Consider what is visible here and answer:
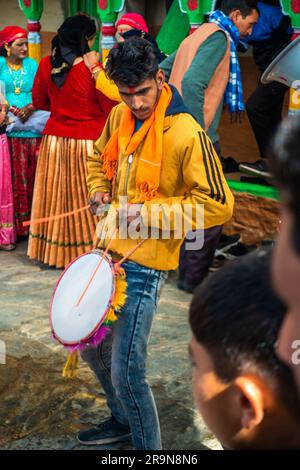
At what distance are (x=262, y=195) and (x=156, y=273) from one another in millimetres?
2930

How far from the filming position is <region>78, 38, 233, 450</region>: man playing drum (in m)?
2.59

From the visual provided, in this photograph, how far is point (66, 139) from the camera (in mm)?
5465

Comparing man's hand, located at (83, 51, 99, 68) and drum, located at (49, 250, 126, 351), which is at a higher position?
man's hand, located at (83, 51, 99, 68)

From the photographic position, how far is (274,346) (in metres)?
1.05

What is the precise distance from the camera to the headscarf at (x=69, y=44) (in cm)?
507

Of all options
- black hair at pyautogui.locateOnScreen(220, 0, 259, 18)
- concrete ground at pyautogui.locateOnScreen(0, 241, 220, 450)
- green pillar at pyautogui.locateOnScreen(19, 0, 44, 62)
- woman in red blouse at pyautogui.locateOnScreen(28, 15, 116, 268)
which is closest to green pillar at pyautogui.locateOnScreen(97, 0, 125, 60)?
green pillar at pyautogui.locateOnScreen(19, 0, 44, 62)

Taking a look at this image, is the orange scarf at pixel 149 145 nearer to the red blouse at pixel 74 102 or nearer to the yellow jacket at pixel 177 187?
the yellow jacket at pixel 177 187

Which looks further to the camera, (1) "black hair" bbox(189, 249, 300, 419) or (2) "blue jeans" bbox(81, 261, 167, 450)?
(2) "blue jeans" bbox(81, 261, 167, 450)

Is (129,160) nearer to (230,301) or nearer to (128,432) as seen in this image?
(128,432)

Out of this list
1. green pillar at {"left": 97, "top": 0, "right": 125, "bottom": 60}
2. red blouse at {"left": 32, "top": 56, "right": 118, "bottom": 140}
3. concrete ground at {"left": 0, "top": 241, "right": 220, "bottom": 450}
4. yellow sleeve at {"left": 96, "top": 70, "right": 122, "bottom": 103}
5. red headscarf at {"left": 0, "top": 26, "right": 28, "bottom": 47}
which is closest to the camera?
concrete ground at {"left": 0, "top": 241, "right": 220, "bottom": 450}

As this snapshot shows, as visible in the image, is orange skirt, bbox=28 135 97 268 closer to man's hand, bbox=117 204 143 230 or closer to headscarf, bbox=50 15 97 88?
headscarf, bbox=50 15 97 88

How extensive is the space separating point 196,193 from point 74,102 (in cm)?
292

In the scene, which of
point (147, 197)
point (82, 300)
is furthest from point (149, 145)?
point (82, 300)

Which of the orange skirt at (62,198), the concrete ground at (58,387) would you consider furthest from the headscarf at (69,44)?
the concrete ground at (58,387)
